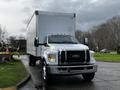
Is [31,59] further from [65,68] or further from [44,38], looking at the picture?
[65,68]

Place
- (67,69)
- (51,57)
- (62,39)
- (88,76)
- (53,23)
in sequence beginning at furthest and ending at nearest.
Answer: (53,23) → (62,39) → (88,76) → (51,57) → (67,69)

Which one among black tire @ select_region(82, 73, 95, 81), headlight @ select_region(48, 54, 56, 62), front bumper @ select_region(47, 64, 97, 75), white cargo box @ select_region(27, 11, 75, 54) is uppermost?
white cargo box @ select_region(27, 11, 75, 54)

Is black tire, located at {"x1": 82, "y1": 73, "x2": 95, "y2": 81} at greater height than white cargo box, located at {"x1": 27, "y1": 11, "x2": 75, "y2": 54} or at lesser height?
lesser

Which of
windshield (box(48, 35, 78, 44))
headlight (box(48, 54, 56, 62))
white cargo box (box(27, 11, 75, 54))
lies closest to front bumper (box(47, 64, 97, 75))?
headlight (box(48, 54, 56, 62))

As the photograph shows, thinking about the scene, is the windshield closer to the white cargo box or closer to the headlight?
the white cargo box

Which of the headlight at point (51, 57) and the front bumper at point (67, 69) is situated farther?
the headlight at point (51, 57)

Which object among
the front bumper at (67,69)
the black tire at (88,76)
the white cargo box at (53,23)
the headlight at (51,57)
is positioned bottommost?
the black tire at (88,76)

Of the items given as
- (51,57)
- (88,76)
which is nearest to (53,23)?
(88,76)

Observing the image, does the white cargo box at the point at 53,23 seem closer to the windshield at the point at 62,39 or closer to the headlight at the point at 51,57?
the windshield at the point at 62,39

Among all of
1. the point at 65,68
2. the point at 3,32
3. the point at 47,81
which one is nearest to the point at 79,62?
the point at 65,68

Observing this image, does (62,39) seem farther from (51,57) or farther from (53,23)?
(53,23)

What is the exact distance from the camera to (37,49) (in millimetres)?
17797

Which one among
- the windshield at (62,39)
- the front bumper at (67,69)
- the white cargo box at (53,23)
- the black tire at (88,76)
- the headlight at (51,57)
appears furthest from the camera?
the white cargo box at (53,23)

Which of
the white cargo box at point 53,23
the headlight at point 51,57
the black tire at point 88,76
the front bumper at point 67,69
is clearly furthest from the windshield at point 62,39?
the front bumper at point 67,69
